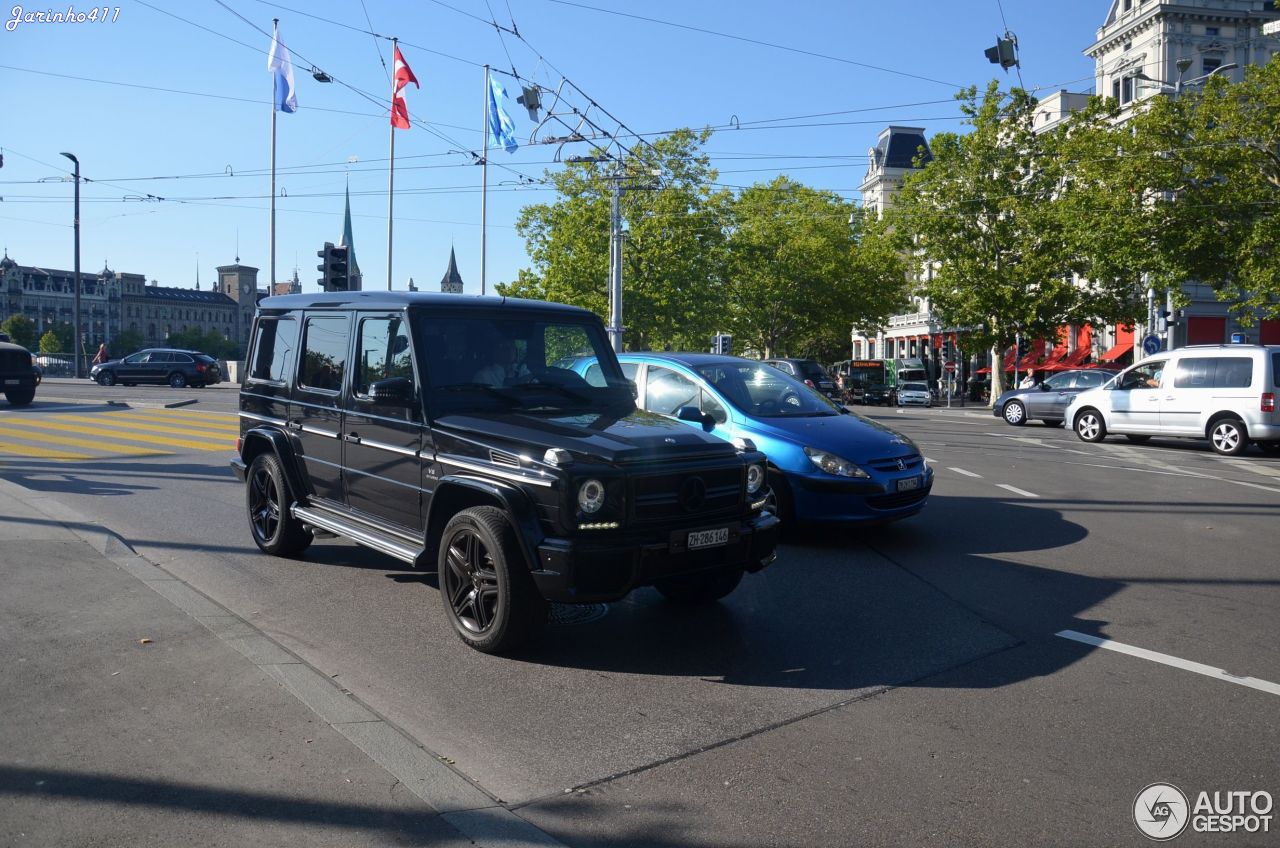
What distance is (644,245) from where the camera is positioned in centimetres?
5122

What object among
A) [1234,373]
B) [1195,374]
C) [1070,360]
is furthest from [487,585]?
[1070,360]

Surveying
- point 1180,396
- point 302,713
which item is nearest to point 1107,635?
point 302,713

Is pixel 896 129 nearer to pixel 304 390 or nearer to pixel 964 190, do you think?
pixel 964 190

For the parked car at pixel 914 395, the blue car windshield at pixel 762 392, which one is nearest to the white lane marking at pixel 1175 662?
the blue car windshield at pixel 762 392

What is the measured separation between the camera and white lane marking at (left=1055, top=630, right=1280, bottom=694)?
5180 millimetres

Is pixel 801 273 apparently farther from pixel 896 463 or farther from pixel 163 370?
pixel 896 463

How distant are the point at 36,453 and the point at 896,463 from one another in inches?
465

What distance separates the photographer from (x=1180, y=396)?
20.0m

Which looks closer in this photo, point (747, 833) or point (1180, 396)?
point (747, 833)

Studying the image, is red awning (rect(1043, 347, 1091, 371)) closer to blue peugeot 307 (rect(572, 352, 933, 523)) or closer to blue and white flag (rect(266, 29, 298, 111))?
blue and white flag (rect(266, 29, 298, 111))

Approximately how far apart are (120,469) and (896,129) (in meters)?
92.9

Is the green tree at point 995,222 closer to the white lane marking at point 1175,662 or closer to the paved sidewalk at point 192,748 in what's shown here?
the white lane marking at point 1175,662

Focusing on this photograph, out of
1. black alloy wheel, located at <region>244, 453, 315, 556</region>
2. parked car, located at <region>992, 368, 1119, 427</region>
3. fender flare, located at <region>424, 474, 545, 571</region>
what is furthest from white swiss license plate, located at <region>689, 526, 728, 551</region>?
parked car, located at <region>992, 368, 1119, 427</region>

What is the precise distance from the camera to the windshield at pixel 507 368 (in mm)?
6246
